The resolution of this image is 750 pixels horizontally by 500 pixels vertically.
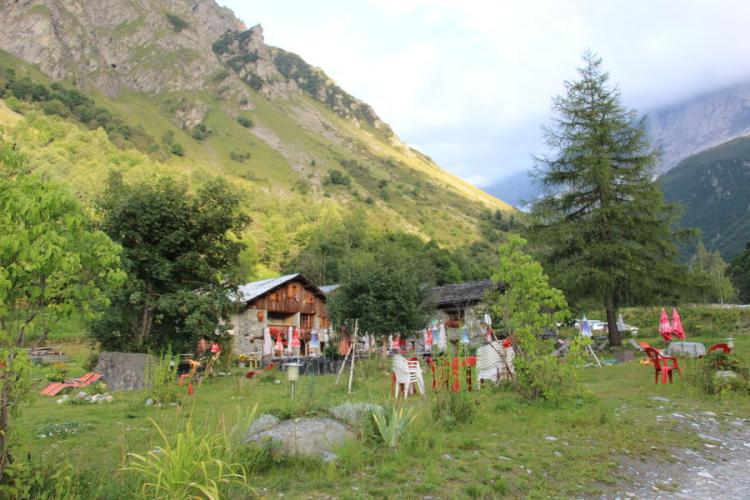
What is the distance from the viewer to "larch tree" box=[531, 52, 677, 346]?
830 inches

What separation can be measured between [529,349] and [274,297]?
96.2 ft

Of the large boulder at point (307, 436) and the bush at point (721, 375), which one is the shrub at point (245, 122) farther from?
the large boulder at point (307, 436)

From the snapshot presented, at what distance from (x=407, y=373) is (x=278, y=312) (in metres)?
26.9

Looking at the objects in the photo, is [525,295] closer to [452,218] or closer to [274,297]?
[274,297]

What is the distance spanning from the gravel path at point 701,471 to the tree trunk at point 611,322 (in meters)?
13.7

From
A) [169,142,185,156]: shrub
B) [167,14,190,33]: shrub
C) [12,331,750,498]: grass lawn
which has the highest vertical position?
[167,14,190,33]: shrub

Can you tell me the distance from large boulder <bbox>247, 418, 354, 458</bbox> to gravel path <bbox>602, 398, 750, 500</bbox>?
2.94 m

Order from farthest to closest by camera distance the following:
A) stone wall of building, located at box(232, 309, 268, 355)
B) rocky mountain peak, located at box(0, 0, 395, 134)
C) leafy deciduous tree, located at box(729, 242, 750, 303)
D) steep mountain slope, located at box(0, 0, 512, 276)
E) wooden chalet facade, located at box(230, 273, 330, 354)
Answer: rocky mountain peak, located at box(0, 0, 395, 134) < steep mountain slope, located at box(0, 0, 512, 276) < leafy deciduous tree, located at box(729, 242, 750, 303) < wooden chalet facade, located at box(230, 273, 330, 354) < stone wall of building, located at box(232, 309, 268, 355)

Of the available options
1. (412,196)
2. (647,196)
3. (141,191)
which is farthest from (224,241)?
(412,196)

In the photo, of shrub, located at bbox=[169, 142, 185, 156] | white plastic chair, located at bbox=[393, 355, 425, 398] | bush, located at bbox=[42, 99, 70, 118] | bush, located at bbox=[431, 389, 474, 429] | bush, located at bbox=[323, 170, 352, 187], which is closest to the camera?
bush, located at bbox=[431, 389, 474, 429]

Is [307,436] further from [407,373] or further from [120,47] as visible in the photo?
[120,47]

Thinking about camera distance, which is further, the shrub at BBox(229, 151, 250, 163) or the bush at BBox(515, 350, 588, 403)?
the shrub at BBox(229, 151, 250, 163)

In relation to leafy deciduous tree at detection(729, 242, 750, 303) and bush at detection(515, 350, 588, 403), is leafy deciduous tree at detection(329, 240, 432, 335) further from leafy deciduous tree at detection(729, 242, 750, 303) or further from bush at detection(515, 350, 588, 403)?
leafy deciduous tree at detection(729, 242, 750, 303)

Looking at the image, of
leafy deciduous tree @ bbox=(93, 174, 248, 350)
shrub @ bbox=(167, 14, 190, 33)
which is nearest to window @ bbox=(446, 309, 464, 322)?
leafy deciduous tree @ bbox=(93, 174, 248, 350)
